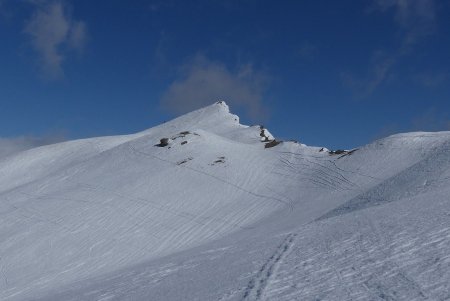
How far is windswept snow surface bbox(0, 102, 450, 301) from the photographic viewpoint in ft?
31.4

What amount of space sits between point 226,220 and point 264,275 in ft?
56.9

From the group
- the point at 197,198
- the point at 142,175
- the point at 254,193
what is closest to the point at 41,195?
the point at 142,175

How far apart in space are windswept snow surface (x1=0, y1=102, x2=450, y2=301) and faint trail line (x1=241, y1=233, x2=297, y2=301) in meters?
0.04

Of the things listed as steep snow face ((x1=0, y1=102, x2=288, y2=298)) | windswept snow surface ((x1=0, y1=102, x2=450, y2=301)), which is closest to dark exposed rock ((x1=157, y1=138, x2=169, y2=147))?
windswept snow surface ((x1=0, y1=102, x2=450, y2=301))

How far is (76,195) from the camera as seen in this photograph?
33.0 meters

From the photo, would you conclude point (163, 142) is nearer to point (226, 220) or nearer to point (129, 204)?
point (129, 204)

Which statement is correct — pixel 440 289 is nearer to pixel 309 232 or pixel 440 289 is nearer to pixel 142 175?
pixel 309 232

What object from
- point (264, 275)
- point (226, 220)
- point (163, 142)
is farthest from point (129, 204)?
point (264, 275)

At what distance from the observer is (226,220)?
89.6ft

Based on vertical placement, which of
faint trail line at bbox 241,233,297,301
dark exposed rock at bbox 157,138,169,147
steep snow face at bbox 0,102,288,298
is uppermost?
dark exposed rock at bbox 157,138,169,147

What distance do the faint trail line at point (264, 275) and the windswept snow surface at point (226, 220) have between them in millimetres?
45

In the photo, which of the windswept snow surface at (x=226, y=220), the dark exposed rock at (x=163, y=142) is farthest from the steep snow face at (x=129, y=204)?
the dark exposed rock at (x=163, y=142)

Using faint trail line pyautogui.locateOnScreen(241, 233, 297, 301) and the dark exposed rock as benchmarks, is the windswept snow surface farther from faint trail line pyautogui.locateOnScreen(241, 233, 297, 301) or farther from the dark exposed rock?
the dark exposed rock

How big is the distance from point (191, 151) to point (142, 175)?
19.0 feet
